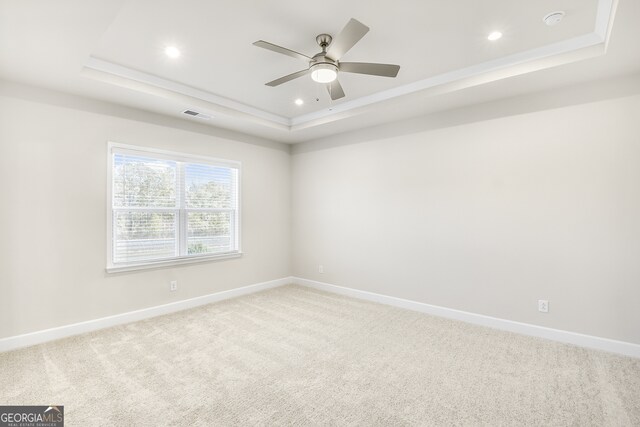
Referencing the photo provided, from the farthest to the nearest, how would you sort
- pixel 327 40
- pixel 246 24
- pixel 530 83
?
pixel 530 83, pixel 327 40, pixel 246 24

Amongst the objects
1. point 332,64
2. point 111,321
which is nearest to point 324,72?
point 332,64

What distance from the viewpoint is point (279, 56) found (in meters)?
2.91

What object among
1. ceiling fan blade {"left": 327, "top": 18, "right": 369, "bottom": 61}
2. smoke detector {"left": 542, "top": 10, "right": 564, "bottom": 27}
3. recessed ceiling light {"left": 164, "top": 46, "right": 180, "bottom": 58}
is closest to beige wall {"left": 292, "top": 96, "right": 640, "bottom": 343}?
smoke detector {"left": 542, "top": 10, "right": 564, "bottom": 27}

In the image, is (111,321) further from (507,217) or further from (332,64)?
(507,217)

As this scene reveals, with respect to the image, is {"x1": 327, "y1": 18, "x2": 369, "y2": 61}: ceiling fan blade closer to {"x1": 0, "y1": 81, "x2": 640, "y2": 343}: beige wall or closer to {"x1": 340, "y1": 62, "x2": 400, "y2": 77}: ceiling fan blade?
{"x1": 340, "y1": 62, "x2": 400, "y2": 77}: ceiling fan blade

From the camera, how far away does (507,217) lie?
139 inches

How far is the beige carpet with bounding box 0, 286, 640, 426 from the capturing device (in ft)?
6.79

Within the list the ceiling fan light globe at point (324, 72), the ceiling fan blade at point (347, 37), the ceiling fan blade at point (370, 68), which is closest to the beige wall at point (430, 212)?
the ceiling fan blade at point (370, 68)

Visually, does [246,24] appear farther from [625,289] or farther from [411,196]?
[625,289]

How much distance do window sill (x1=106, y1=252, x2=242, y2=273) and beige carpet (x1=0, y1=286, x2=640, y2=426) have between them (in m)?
0.67

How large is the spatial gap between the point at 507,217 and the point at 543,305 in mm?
986

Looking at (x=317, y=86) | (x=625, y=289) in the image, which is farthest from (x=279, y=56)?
(x=625, y=289)

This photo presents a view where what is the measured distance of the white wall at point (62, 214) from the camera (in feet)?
10.0

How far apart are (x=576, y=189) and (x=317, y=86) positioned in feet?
9.59
